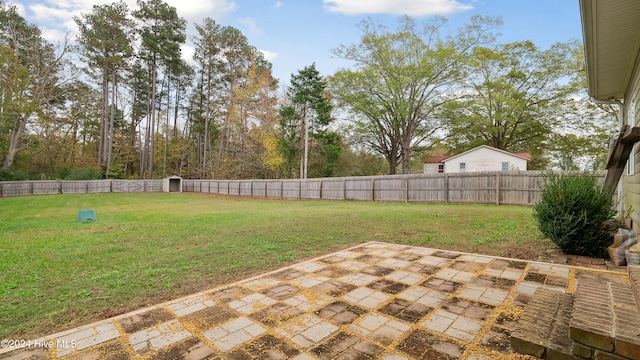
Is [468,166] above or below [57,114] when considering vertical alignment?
below

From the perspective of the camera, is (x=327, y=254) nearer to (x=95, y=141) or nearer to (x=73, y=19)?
(x=73, y=19)

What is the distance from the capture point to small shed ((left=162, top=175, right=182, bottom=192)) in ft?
84.4

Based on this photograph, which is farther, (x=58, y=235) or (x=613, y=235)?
(x=58, y=235)

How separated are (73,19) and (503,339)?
30.5 m

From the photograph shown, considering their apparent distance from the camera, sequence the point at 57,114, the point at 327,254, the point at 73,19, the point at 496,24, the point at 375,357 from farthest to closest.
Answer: the point at 57,114, the point at 73,19, the point at 496,24, the point at 327,254, the point at 375,357

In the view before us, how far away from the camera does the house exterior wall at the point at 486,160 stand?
Result: 19297 mm

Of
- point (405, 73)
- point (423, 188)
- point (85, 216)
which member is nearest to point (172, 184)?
point (85, 216)

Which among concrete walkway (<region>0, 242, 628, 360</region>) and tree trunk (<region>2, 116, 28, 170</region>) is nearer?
concrete walkway (<region>0, 242, 628, 360</region>)

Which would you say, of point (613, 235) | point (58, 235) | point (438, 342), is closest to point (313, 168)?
point (58, 235)

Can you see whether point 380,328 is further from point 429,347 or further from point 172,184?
point 172,184

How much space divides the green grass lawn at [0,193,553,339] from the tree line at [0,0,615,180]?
45.7 feet

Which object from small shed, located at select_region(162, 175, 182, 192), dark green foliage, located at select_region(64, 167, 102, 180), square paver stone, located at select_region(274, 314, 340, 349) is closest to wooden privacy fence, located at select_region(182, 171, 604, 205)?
square paver stone, located at select_region(274, 314, 340, 349)

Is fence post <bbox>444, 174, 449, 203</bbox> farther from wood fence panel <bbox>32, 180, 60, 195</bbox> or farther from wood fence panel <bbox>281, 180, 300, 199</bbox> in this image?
wood fence panel <bbox>32, 180, 60, 195</bbox>

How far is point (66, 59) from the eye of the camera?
65.7 ft
